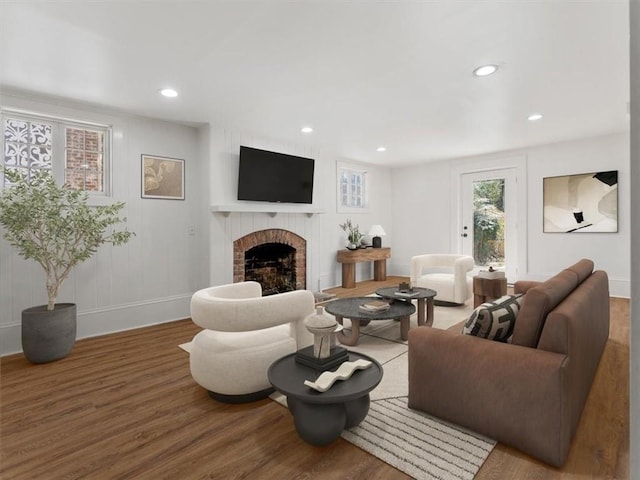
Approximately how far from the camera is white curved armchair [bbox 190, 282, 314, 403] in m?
2.25

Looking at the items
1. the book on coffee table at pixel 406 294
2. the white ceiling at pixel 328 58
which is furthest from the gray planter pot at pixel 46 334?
the book on coffee table at pixel 406 294

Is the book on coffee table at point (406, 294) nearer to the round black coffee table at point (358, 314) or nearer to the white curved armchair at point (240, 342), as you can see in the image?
the round black coffee table at point (358, 314)

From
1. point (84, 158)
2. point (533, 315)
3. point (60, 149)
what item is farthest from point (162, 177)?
point (533, 315)

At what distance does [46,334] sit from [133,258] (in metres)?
1.19

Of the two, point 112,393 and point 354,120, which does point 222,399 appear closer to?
point 112,393

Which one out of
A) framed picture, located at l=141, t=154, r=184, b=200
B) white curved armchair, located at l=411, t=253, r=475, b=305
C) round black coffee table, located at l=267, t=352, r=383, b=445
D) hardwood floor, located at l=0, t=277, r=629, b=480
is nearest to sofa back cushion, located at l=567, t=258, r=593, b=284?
hardwood floor, located at l=0, t=277, r=629, b=480

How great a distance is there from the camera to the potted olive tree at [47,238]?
3.06 metres

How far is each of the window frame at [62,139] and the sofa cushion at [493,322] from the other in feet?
12.4

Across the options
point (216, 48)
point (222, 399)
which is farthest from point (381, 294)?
point (216, 48)

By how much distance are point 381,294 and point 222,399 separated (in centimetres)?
203

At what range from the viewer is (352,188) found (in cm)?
715

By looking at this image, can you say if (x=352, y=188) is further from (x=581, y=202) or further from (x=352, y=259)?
(x=581, y=202)

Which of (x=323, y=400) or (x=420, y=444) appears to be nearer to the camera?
(x=323, y=400)

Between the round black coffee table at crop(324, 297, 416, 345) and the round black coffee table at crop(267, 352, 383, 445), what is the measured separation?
3.99 ft
